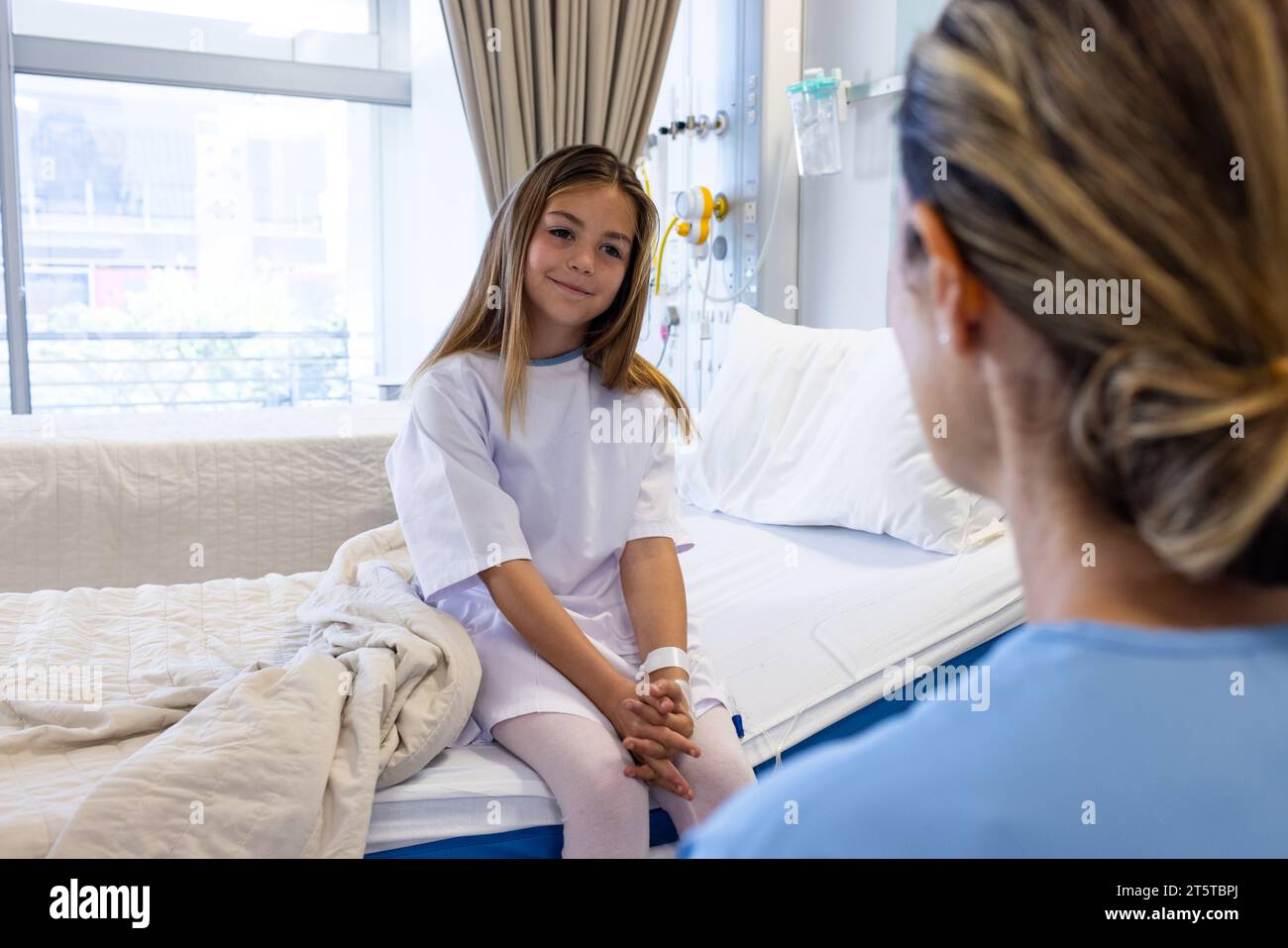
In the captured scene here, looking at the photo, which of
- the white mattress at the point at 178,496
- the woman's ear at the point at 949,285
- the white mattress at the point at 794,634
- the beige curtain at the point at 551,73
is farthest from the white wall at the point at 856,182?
the woman's ear at the point at 949,285

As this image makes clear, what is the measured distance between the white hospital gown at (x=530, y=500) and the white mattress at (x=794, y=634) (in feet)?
0.34

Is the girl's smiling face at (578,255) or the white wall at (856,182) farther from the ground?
the white wall at (856,182)

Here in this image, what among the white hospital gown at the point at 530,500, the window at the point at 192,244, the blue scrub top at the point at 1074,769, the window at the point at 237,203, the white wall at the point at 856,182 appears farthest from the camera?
the window at the point at 192,244

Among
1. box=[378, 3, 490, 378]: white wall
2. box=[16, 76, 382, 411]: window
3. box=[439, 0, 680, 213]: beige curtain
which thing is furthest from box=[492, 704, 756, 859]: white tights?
box=[16, 76, 382, 411]: window

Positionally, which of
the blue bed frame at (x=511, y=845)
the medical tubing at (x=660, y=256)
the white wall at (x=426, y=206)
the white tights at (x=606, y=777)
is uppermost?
the white wall at (x=426, y=206)

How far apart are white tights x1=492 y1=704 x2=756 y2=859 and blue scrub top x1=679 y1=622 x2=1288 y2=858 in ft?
2.60

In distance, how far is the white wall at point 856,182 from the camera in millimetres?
2467

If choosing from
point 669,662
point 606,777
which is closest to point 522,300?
point 669,662

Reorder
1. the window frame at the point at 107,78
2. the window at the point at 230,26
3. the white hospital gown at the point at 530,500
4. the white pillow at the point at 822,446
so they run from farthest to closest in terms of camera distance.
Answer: the window at the point at 230,26 → the window frame at the point at 107,78 → the white pillow at the point at 822,446 → the white hospital gown at the point at 530,500

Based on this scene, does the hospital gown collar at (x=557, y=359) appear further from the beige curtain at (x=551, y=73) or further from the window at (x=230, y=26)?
the window at (x=230, y=26)

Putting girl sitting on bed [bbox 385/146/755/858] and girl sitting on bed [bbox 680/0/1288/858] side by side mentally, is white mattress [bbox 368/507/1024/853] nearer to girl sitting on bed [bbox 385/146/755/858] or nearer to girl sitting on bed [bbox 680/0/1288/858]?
girl sitting on bed [bbox 385/146/755/858]

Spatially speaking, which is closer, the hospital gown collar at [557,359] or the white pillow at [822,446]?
the hospital gown collar at [557,359]
